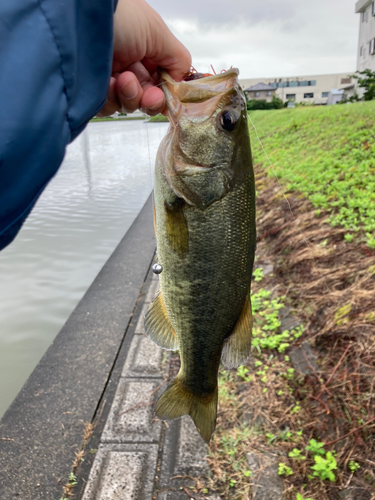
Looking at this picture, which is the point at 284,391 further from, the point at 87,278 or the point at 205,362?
the point at 87,278

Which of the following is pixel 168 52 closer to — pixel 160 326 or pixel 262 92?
pixel 160 326

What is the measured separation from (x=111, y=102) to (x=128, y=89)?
0.76 ft

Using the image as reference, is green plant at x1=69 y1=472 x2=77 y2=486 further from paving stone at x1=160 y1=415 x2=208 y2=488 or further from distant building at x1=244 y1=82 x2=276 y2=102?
distant building at x1=244 y1=82 x2=276 y2=102

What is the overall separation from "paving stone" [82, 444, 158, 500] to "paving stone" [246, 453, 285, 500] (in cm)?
66

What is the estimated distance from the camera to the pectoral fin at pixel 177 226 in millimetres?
1502

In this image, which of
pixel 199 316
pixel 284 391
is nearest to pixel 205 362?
pixel 199 316

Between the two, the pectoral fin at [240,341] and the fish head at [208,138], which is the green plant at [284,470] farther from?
the fish head at [208,138]

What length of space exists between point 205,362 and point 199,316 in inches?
9.1

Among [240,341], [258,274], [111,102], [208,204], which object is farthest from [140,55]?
[258,274]

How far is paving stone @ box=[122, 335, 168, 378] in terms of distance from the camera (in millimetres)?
3456

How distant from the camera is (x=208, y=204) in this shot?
148cm

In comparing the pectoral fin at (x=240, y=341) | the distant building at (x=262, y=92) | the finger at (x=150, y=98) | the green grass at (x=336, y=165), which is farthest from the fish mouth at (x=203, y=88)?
the distant building at (x=262, y=92)

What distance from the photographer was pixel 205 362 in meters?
1.71

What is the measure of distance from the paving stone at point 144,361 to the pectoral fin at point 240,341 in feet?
6.26
